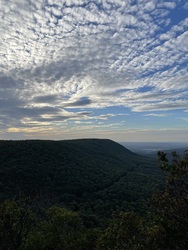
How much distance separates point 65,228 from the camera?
3791cm

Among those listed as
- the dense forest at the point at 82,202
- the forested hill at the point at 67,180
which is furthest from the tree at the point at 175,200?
the forested hill at the point at 67,180

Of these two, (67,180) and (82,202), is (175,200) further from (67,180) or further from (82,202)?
(67,180)

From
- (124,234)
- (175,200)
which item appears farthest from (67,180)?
(175,200)

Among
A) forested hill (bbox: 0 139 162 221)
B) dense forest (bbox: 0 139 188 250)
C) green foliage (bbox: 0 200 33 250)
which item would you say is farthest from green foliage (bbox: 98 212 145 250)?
forested hill (bbox: 0 139 162 221)

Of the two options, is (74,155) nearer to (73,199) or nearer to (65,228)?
(73,199)

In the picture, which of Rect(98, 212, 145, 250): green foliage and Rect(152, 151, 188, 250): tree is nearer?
Rect(152, 151, 188, 250): tree

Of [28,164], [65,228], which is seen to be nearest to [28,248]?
[65,228]

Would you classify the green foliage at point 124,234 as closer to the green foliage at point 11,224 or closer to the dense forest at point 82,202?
the dense forest at point 82,202

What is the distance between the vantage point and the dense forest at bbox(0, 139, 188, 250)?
19875 millimetres

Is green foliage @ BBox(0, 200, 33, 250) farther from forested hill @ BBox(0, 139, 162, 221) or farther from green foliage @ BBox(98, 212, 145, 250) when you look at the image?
forested hill @ BBox(0, 139, 162, 221)

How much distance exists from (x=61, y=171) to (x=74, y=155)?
98.7ft

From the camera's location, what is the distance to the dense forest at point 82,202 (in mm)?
19875

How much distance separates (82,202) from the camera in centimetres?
10269

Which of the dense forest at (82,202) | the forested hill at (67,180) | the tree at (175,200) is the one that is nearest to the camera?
the tree at (175,200)
